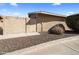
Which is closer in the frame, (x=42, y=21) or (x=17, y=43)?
(x=17, y=43)

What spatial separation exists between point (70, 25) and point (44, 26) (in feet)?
9.22

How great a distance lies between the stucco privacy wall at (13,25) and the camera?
1538 centimetres

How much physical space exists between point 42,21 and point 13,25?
4.73 metres

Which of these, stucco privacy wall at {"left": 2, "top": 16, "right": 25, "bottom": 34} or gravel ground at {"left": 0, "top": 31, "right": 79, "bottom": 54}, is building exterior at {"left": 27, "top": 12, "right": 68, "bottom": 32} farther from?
gravel ground at {"left": 0, "top": 31, "right": 79, "bottom": 54}

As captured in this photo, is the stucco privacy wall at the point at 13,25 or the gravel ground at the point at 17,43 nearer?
the gravel ground at the point at 17,43

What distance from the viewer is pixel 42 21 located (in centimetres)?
2012

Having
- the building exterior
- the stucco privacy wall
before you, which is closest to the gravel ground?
the stucco privacy wall

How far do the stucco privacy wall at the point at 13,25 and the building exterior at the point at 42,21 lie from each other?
101 centimetres

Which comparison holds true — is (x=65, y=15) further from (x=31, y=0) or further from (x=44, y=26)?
(x=31, y=0)

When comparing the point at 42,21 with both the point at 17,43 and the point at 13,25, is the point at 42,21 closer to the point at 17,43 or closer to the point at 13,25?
Result: the point at 13,25

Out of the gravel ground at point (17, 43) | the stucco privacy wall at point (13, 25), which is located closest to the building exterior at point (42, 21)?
the stucco privacy wall at point (13, 25)

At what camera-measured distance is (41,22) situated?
65.4ft

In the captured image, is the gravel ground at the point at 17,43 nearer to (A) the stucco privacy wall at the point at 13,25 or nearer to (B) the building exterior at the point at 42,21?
(A) the stucco privacy wall at the point at 13,25

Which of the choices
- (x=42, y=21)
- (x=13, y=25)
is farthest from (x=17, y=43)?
(x=42, y=21)
